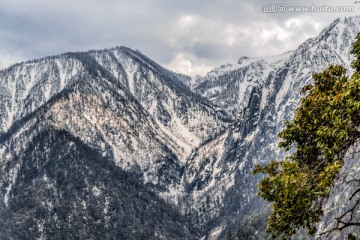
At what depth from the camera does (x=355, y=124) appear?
19.9 m

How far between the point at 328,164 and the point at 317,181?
83 cm

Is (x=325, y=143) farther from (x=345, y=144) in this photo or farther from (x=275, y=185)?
(x=275, y=185)

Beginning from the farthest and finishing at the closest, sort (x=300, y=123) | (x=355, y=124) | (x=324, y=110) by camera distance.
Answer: (x=300, y=123), (x=324, y=110), (x=355, y=124)

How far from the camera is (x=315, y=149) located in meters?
23.9

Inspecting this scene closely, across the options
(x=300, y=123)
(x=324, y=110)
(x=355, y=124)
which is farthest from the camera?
(x=300, y=123)

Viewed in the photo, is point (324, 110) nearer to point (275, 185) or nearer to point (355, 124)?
point (355, 124)

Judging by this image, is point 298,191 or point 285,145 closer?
point 298,191

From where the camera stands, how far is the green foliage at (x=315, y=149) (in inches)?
773

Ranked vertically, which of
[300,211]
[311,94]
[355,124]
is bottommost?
[300,211]

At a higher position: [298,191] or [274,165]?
[274,165]

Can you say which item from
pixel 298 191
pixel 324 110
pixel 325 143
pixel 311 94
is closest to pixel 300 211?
pixel 298 191

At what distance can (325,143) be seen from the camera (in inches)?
819

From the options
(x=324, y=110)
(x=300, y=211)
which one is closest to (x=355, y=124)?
(x=324, y=110)

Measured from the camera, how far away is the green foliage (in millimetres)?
19641
